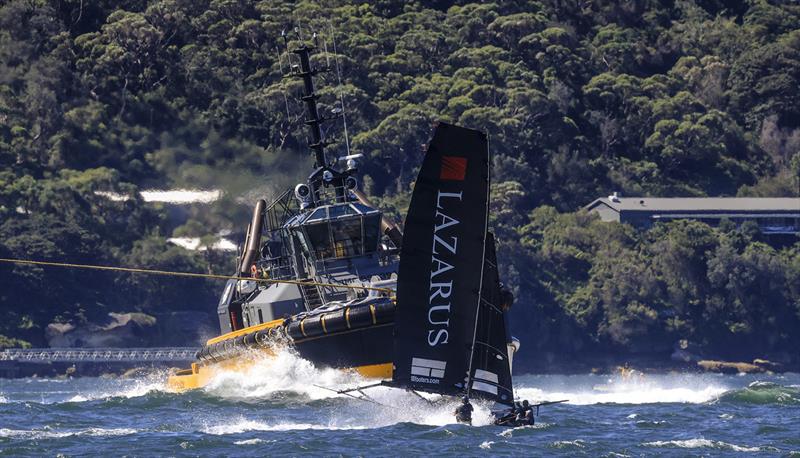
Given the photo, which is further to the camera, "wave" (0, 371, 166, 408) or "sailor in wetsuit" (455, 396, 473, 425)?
"wave" (0, 371, 166, 408)

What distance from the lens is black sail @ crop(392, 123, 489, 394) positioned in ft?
138

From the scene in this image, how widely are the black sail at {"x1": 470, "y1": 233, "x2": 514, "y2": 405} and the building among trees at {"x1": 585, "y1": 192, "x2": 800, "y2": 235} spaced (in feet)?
321

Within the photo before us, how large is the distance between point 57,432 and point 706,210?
334ft

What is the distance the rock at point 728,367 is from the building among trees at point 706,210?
15019 millimetres

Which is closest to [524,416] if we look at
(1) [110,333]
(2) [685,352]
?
(1) [110,333]

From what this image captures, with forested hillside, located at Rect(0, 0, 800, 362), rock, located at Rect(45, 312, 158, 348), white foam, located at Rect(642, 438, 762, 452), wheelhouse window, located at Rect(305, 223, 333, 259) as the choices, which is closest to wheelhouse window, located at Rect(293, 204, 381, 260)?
wheelhouse window, located at Rect(305, 223, 333, 259)

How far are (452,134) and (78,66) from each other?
4066 inches

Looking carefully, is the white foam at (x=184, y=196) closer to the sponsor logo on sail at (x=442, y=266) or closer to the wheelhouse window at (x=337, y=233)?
the wheelhouse window at (x=337, y=233)

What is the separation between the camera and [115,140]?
131 m

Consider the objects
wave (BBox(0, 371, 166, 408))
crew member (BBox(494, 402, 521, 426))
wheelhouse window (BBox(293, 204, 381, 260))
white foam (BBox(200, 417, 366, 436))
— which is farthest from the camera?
wave (BBox(0, 371, 166, 408))

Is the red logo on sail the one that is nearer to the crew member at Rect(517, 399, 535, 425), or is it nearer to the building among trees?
the crew member at Rect(517, 399, 535, 425)

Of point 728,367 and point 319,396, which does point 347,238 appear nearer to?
point 319,396

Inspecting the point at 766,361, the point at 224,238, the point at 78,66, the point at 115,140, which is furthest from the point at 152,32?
the point at 766,361

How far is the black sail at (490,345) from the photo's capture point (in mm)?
43281
